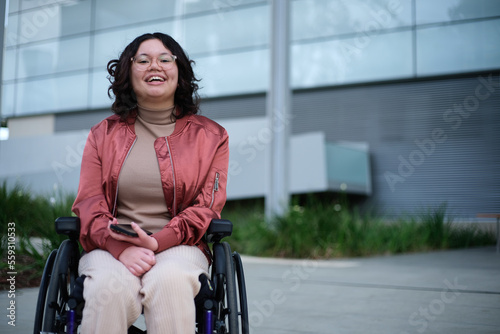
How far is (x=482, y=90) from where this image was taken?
11.0 m

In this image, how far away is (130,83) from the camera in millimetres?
2092

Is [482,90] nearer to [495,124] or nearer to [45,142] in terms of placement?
[495,124]

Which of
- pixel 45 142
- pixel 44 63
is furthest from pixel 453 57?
pixel 44 63

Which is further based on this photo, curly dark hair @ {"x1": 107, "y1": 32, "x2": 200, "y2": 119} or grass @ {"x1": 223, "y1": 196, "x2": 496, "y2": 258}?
grass @ {"x1": 223, "y1": 196, "x2": 496, "y2": 258}

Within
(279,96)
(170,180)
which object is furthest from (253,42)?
(170,180)

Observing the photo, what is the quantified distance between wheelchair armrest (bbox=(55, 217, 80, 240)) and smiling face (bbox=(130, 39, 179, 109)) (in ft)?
1.79

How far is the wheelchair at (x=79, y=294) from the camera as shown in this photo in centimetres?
167

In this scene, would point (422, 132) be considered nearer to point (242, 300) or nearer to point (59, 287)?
point (242, 300)

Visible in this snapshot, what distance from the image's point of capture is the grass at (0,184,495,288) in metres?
4.74

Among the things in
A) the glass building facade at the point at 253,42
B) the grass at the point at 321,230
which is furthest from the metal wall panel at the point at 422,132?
the grass at the point at 321,230

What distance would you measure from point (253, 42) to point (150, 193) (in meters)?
11.8

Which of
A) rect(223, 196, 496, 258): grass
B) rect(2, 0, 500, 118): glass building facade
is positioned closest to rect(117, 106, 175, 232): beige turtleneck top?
rect(223, 196, 496, 258): grass

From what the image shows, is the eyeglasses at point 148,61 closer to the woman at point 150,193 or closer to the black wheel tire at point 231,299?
the woman at point 150,193

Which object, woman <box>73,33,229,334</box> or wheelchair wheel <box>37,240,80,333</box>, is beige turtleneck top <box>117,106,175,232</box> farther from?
wheelchair wheel <box>37,240,80,333</box>
